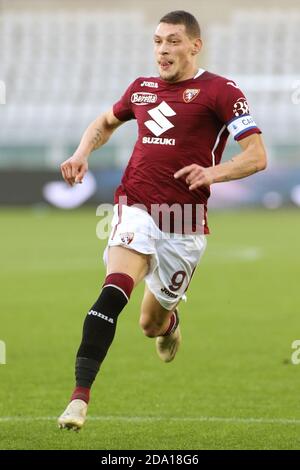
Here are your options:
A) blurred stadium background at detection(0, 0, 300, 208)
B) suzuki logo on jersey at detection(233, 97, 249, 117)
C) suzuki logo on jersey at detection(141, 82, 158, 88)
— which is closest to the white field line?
suzuki logo on jersey at detection(233, 97, 249, 117)

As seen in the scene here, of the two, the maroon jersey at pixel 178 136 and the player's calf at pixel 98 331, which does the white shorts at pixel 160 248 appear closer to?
the maroon jersey at pixel 178 136

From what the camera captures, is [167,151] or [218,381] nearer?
[167,151]

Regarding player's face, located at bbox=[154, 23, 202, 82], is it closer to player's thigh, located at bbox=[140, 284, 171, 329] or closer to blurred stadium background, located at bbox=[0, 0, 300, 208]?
player's thigh, located at bbox=[140, 284, 171, 329]

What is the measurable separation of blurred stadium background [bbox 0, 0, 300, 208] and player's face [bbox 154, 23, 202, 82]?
843 inches

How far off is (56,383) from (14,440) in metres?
1.98

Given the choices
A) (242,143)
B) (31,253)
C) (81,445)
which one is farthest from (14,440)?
(31,253)

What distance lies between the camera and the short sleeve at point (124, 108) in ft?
22.4

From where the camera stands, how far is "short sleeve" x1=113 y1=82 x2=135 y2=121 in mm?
6812

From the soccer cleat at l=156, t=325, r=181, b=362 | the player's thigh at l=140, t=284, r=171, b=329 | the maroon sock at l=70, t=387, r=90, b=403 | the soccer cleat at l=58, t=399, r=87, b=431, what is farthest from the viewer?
the soccer cleat at l=156, t=325, r=181, b=362

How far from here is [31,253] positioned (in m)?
17.7

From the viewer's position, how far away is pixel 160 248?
6.49m

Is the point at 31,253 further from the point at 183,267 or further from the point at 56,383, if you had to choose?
the point at 183,267

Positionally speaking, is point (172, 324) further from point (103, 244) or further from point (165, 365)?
point (103, 244)

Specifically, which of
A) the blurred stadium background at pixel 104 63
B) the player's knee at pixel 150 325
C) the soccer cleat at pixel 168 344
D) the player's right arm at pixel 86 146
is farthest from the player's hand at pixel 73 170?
the blurred stadium background at pixel 104 63
